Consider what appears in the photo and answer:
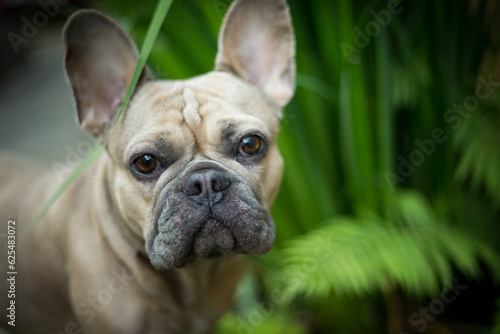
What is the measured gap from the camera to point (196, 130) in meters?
1.50

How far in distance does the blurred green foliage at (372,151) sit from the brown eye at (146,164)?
0.65m

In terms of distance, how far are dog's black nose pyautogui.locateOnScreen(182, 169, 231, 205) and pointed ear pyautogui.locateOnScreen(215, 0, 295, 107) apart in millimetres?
600

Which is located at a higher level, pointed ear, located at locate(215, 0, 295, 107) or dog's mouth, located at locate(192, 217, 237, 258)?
pointed ear, located at locate(215, 0, 295, 107)

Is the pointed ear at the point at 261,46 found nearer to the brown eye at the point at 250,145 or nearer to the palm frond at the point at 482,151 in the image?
the brown eye at the point at 250,145

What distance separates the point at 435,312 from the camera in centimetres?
216

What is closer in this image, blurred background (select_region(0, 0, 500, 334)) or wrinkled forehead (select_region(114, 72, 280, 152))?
wrinkled forehead (select_region(114, 72, 280, 152))

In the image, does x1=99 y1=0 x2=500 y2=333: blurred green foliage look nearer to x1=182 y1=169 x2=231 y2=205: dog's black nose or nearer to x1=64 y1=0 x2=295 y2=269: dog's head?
x1=64 y1=0 x2=295 y2=269: dog's head

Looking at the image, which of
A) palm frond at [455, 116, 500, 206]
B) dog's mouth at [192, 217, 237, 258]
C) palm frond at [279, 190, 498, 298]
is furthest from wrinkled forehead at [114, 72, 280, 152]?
palm frond at [455, 116, 500, 206]

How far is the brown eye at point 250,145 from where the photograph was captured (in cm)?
153

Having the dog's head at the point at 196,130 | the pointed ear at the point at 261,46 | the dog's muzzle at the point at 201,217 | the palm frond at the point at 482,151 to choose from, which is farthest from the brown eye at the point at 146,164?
the palm frond at the point at 482,151

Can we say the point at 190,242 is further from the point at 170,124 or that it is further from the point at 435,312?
the point at 435,312

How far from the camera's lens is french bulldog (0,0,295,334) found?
4.56 ft

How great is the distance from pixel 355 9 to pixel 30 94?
2951 mm

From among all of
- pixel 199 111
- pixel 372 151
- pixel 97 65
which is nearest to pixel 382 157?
pixel 372 151
